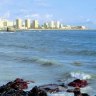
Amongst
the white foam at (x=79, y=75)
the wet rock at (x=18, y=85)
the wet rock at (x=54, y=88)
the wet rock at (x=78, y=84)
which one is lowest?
the white foam at (x=79, y=75)

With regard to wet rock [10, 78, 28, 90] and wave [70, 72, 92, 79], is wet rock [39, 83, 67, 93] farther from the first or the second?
wave [70, 72, 92, 79]

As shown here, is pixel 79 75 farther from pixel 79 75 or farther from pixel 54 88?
pixel 54 88

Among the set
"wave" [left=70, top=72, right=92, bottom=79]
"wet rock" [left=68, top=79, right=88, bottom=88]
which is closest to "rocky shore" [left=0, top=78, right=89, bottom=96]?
"wet rock" [left=68, top=79, right=88, bottom=88]

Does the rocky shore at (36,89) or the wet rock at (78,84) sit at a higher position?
the rocky shore at (36,89)

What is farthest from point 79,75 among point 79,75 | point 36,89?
point 36,89

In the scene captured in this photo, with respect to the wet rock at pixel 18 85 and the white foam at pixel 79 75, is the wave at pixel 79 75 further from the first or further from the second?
the wet rock at pixel 18 85

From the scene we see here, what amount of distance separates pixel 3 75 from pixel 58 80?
3389mm

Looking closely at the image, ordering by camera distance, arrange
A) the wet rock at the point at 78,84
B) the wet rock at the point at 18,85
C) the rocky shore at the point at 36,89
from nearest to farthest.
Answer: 1. the rocky shore at the point at 36,89
2. the wet rock at the point at 18,85
3. the wet rock at the point at 78,84

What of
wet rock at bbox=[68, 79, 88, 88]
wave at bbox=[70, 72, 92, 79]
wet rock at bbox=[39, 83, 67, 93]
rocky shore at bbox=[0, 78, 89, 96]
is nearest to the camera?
rocky shore at bbox=[0, 78, 89, 96]

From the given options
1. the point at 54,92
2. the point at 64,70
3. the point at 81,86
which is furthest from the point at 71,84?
the point at 64,70

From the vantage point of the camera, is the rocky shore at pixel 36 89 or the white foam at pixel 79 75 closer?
the rocky shore at pixel 36 89

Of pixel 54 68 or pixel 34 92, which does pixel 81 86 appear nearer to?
pixel 34 92

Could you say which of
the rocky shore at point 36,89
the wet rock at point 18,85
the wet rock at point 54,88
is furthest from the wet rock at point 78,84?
the wet rock at point 18,85

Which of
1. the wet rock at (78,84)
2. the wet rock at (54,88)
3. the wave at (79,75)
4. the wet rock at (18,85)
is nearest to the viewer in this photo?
the wet rock at (54,88)
